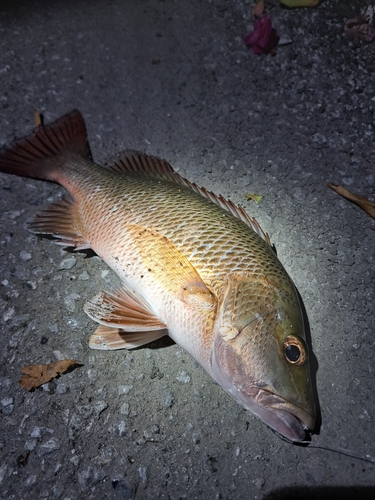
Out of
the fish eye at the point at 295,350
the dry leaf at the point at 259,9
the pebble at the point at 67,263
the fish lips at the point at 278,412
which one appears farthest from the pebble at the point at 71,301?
the dry leaf at the point at 259,9

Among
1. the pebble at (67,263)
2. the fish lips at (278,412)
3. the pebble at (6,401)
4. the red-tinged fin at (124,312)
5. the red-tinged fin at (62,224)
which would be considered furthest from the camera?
the pebble at (67,263)

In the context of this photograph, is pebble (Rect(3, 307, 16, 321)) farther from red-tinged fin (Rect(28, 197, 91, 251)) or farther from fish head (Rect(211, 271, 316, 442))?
fish head (Rect(211, 271, 316, 442))

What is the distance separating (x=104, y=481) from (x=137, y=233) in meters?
1.09

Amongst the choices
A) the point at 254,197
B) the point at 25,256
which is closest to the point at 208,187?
the point at 254,197

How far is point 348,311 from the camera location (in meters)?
2.10

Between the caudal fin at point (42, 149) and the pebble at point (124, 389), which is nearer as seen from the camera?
the pebble at point (124, 389)

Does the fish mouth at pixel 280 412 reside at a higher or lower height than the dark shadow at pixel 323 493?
higher

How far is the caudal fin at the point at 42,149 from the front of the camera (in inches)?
86.5

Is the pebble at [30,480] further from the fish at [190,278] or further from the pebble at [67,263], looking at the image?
the pebble at [67,263]

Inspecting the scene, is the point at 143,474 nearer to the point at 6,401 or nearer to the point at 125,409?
the point at 125,409

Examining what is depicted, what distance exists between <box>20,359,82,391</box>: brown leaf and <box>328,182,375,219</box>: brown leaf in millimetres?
1821

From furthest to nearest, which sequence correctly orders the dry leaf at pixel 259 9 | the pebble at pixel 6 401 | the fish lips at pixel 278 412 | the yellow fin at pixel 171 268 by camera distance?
the dry leaf at pixel 259 9, the pebble at pixel 6 401, the yellow fin at pixel 171 268, the fish lips at pixel 278 412

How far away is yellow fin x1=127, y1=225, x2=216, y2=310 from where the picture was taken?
159 cm

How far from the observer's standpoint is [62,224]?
81.2 inches
